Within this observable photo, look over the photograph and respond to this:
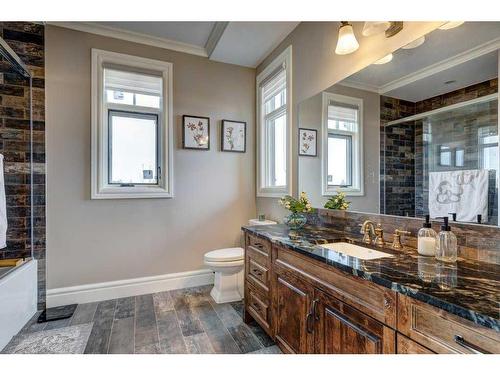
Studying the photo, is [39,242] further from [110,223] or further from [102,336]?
[102,336]

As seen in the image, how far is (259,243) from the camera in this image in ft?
6.31

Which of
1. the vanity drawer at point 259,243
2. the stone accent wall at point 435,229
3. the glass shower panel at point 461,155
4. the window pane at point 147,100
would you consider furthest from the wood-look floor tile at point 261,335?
the window pane at point 147,100

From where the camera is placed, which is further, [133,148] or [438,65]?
[133,148]

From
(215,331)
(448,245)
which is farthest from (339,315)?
(215,331)

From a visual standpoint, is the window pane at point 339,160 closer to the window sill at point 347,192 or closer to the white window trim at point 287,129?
the window sill at point 347,192

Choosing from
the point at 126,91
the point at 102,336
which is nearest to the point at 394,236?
the point at 102,336

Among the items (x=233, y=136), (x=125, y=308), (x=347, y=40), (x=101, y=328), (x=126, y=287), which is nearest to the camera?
(x=347, y=40)

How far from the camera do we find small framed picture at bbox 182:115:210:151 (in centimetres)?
288

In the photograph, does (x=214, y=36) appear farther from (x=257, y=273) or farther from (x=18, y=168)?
(x=257, y=273)

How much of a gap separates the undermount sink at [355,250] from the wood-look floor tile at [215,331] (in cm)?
99

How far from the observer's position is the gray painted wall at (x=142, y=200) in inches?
95.9

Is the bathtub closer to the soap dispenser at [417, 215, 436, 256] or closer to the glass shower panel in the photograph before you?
the soap dispenser at [417, 215, 436, 256]

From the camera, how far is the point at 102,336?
76.9 inches

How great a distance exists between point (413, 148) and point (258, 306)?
1493 millimetres
